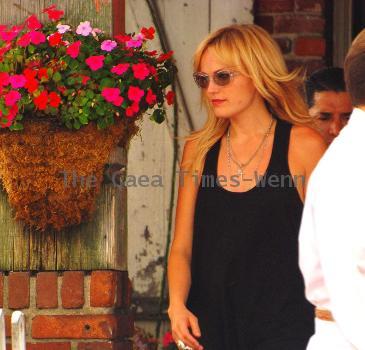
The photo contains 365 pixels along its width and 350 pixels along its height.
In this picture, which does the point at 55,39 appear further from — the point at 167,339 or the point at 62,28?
the point at 167,339

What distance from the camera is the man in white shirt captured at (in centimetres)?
217

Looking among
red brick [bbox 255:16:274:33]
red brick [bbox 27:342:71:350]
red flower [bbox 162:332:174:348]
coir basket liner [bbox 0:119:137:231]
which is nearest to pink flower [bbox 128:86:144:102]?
coir basket liner [bbox 0:119:137:231]

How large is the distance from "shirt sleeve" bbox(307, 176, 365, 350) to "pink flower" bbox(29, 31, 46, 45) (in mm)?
1822

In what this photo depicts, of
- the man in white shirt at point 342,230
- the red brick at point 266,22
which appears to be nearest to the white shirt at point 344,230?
the man in white shirt at point 342,230

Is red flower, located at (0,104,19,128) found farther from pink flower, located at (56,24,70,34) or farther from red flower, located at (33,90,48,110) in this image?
pink flower, located at (56,24,70,34)

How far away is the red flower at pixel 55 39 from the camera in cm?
382

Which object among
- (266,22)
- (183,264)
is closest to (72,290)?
(183,264)

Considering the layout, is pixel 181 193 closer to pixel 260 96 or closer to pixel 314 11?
pixel 260 96

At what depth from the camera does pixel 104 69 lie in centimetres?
384

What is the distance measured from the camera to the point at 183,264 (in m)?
3.55

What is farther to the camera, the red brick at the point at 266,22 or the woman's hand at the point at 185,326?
the red brick at the point at 266,22

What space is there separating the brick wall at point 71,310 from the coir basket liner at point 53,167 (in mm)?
193

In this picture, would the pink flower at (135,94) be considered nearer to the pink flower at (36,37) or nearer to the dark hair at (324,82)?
the pink flower at (36,37)

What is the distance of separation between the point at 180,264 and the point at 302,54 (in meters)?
2.55
